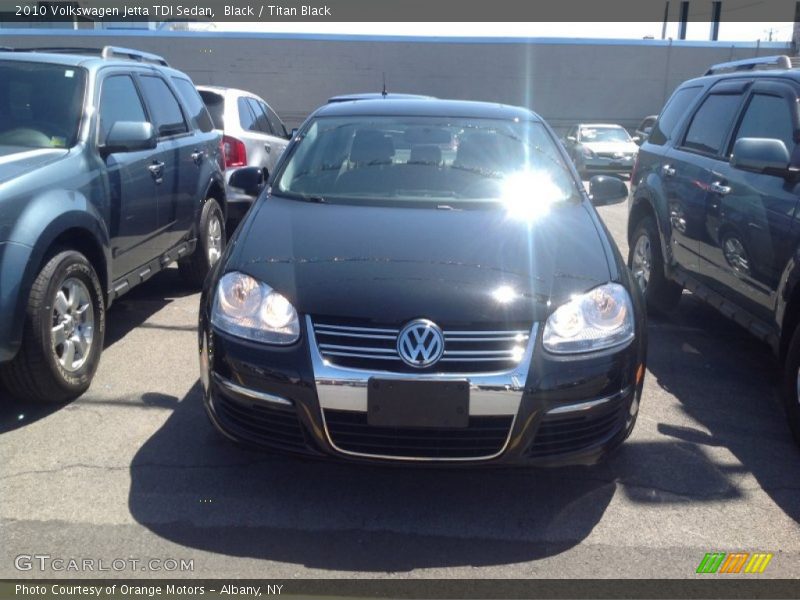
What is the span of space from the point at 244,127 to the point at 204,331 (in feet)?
19.3

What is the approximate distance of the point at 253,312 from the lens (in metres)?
3.30

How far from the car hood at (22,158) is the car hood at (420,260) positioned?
1164 millimetres

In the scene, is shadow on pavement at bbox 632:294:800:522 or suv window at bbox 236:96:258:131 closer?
shadow on pavement at bbox 632:294:800:522

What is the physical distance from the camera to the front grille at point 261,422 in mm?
3166

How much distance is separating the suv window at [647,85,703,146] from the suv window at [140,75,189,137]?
3.68 m

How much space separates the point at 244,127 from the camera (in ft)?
29.1

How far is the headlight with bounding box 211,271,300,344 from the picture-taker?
3.21m

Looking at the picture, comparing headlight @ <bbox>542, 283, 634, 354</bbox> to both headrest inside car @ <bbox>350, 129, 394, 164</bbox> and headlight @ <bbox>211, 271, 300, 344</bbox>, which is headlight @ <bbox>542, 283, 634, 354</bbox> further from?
headrest inside car @ <bbox>350, 129, 394, 164</bbox>

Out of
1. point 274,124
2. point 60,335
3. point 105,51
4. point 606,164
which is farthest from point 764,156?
point 606,164

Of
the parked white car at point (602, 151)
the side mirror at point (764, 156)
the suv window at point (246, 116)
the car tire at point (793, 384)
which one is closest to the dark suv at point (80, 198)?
the suv window at point (246, 116)

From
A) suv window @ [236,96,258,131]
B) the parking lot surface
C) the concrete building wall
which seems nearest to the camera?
the parking lot surface

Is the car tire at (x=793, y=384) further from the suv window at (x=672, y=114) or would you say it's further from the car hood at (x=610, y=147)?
the car hood at (x=610, y=147)

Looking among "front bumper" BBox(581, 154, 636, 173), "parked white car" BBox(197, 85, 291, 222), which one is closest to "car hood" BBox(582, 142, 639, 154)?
"front bumper" BBox(581, 154, 636, 173)

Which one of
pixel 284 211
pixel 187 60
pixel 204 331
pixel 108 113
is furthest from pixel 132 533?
pixel 187 60
